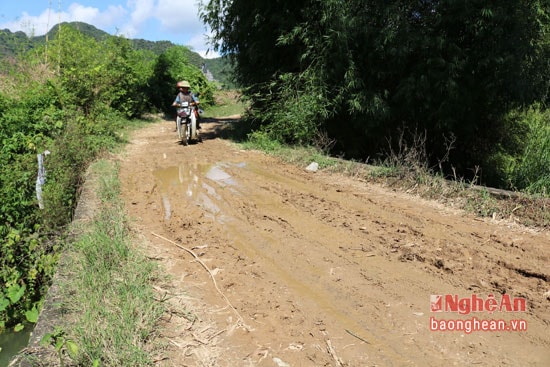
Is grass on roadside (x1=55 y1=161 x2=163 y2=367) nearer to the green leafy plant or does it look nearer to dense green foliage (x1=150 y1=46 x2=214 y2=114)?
the green leafy plant

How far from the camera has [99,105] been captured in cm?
1165

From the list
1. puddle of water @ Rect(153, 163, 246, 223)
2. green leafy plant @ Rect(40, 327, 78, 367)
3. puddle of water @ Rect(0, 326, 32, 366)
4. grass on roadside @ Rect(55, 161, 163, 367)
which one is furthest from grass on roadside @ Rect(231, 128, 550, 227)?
puddle of water @ Rect(0, 326, 32, 366)

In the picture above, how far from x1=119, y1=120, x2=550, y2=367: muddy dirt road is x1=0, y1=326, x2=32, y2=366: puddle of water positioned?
159cm

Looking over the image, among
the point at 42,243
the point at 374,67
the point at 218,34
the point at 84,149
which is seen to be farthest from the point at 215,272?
the point at 218,34

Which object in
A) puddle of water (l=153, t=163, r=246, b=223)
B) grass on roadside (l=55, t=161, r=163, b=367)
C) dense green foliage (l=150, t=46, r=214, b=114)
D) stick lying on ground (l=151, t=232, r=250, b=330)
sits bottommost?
stick lying on ground (l=151, t=232, r=250, b=330)

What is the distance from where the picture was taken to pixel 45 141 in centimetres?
787

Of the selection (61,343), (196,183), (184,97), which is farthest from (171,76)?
(61,343)

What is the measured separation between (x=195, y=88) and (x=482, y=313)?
2331 cm

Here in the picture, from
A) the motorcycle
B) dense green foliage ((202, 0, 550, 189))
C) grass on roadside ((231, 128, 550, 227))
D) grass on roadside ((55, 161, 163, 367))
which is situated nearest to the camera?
grass on roadside ((55, 161, 163, 367))

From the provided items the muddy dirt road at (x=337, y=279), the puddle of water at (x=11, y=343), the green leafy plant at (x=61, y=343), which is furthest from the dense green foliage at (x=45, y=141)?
the green leafy plant at (x=61, y=343)

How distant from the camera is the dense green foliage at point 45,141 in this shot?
516 cm

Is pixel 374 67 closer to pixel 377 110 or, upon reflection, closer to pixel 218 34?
pixel 377 110

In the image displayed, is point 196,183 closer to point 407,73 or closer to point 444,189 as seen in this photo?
point 444,189

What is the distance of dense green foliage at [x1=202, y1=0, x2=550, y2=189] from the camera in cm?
867
